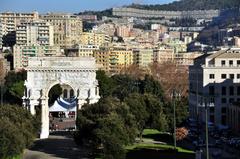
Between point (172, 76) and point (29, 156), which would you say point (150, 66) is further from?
point (29, 156)

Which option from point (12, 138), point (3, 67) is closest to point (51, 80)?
point (12, 138)

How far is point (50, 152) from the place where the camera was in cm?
5609

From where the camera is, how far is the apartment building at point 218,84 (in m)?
81.5

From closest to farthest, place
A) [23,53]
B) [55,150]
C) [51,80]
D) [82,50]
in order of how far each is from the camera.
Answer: [55,150], [51,80], [23,53], [82,50]

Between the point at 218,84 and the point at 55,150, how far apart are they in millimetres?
Answer: 31093

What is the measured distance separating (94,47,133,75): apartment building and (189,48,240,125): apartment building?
323 ft

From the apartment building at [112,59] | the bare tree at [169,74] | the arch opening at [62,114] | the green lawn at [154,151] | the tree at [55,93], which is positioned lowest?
the green lawn at [154,151]

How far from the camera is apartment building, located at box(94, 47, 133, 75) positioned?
18550cm

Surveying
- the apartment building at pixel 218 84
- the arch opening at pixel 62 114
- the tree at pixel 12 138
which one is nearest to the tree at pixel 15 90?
the arch opening at pixel 62 114

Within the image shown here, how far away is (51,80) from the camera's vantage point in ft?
236

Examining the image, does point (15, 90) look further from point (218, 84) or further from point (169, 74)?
point (169, 74)

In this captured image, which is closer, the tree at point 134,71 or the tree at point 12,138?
the tree at point 12,138

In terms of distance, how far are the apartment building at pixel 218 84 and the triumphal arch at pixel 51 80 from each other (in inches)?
586

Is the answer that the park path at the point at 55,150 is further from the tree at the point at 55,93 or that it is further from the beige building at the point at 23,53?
the beige building at the point at 23,53
